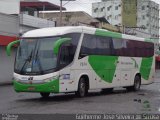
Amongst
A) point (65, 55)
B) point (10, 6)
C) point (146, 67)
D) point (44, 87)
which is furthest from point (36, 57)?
point (10, 6)

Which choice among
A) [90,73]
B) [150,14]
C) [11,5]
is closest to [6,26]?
[11,5]

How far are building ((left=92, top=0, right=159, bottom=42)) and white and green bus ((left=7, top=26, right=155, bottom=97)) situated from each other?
270 ft

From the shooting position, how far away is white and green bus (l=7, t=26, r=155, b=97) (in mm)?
17906

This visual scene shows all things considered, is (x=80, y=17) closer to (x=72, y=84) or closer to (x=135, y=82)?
(x=135, y=82)

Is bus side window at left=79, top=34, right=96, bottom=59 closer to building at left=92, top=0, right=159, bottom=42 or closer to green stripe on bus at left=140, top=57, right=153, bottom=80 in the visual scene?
green stripe on bus at left=140, top=57, right=153, bottom=80

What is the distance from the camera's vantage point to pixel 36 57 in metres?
18.2

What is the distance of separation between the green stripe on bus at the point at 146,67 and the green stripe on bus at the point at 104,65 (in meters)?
3.84

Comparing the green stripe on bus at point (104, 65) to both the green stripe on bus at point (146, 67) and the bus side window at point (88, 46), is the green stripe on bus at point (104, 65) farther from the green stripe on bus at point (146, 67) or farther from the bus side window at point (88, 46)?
the green stripe on bus at point (146, 67)

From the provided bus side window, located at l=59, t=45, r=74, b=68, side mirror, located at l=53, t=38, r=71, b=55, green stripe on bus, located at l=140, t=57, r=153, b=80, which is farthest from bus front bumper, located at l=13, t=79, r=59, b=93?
green stripe on bus, located at l=140, t=57, r=153, b=80

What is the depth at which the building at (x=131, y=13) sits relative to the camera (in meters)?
111

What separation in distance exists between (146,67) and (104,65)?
5998mm

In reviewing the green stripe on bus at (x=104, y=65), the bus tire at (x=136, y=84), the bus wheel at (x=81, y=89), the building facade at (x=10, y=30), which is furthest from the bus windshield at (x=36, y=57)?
the building facade at (x=10, y=30)

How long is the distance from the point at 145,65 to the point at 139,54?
117 centimetres

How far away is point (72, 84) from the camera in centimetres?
1888
